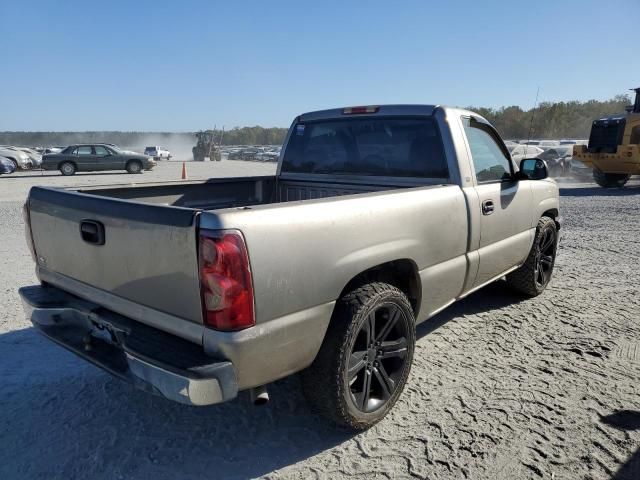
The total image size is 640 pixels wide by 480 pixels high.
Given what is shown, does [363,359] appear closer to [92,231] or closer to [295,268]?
[295,268]

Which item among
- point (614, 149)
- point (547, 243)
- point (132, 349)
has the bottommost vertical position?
point (547, 243)

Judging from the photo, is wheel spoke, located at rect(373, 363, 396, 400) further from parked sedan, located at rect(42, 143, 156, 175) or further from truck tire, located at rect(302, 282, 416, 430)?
parked sedan, located at rect(42, 143, 156, 175)

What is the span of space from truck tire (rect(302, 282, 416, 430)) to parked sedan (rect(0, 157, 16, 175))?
969 inches

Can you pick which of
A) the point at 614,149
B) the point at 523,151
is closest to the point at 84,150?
the point at 523,151

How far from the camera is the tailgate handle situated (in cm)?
246

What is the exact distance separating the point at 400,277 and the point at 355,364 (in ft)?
2.39

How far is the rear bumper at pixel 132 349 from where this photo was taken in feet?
6.64

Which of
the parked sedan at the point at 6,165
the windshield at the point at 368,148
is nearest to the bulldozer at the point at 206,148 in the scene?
the parked sedan at the point at 6,165

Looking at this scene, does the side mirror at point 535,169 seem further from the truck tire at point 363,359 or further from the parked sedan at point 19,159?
the parked sedan at point 19,159

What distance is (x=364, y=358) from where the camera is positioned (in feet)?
9.01

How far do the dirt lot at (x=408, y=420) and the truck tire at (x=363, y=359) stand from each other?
174 mm

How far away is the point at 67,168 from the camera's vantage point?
23.2m

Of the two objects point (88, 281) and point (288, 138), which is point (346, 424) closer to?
point (88, 281)

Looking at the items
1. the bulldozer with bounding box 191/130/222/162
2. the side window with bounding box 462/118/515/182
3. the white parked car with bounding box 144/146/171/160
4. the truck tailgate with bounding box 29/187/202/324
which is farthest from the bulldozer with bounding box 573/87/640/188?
the white parked car with bounding box 144/146/171/160
